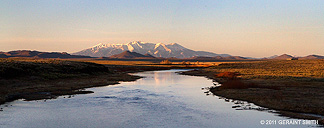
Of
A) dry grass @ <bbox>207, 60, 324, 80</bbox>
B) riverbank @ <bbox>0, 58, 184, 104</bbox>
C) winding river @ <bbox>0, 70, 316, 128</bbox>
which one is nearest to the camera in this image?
winding river @ <bbox>0, 70, 316, 128</bbox>

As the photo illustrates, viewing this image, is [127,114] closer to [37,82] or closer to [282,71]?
[37,82]

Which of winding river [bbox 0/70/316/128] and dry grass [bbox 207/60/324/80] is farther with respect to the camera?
dry grass [bbox 207/60/324/80]

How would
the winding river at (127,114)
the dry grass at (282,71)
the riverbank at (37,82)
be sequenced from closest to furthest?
the winding river at (127,114) → the riverbank at (37,82) → the dry grass at (282,71)

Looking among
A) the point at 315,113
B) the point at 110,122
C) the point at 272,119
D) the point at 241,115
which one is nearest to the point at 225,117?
the point at 241,115

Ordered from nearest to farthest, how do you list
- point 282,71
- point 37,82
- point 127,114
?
point 127,114 → point 37,82 → point 282,71

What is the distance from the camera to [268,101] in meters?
25.1

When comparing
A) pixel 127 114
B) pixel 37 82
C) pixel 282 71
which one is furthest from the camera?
pixel 282 71

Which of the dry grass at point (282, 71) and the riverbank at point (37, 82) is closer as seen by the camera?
the riverbank at point (37, 82)

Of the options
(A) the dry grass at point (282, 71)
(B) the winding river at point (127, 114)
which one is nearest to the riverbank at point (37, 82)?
(B) the winding river at point (127, 114)

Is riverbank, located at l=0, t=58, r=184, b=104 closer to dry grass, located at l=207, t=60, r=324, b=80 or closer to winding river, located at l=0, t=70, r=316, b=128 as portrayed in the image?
winding river, located at l=0, t=70, r=316, b=128

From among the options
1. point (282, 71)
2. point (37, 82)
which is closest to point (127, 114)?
point (37, 82)

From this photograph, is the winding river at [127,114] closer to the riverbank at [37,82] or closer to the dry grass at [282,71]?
the riverbank at [37,82]

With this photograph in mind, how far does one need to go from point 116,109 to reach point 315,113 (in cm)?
1655

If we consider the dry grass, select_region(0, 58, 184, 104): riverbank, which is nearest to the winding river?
select_region(0, 58, 184, 104): riverbank
